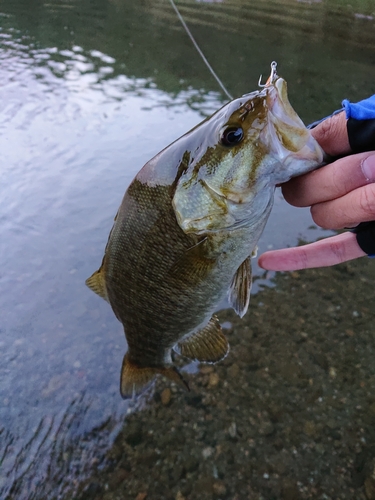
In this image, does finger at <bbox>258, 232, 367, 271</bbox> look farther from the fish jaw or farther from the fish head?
the fish jaw

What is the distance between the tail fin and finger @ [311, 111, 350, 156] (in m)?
1.51

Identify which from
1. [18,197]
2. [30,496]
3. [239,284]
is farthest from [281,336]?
[18,197]

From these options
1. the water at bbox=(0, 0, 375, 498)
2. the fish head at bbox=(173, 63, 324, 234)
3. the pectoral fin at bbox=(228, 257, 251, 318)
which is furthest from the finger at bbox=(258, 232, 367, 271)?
the water at bbox=(0, 0, 375, 498)

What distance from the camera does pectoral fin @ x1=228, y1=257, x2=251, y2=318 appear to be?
6.20 feet

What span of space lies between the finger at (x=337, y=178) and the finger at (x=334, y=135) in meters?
0.13

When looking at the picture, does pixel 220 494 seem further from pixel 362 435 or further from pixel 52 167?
pixel 52 167

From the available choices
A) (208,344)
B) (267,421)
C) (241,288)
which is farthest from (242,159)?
(267,421)

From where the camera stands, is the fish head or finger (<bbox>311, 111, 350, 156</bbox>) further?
finger (<bbox>311, 111, 350, 156</bbox>)

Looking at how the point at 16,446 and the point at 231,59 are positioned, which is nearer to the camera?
the point at 16,446

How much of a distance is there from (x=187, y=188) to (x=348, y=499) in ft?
7.47

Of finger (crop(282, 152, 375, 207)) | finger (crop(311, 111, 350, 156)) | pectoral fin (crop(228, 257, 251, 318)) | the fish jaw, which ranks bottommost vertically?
pectoral fin (crop(228, 257, 251, 318))

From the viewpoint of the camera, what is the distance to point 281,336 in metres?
3.49

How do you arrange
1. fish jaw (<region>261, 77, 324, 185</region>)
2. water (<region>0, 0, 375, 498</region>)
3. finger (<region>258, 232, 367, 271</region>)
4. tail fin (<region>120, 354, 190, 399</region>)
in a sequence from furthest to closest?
1. water (<region>0, 0, 375, 498</region>)
2. tail fin (<region>120, 354, 190, 399</region>)
3. finger (<region>258, 232, 367, 271</region>)
4. fish jaw (<region>261, 77, 324, 185</region>)

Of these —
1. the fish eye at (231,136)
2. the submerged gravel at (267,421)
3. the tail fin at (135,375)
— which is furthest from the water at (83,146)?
the fish eye at (231,136)
